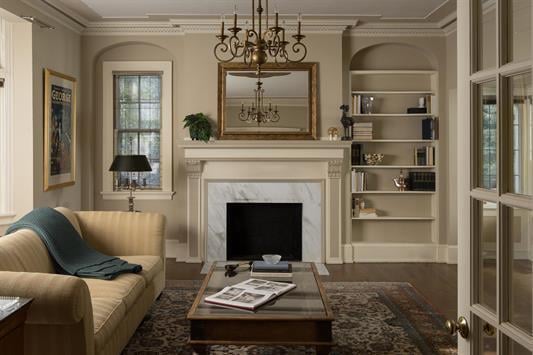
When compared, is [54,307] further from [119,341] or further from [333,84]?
[333,84]

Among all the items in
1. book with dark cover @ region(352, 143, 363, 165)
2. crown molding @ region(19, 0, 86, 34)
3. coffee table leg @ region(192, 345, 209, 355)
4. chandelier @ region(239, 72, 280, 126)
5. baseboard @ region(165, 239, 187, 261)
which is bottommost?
coffee table leg @ region(192, 345, 209, 355)

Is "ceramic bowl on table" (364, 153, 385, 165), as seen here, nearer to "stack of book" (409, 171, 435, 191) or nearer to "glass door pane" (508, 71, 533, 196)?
"stack of book" (409, 171, 435, 191)

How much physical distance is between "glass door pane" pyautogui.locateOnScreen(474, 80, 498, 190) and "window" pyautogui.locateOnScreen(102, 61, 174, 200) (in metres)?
5.55

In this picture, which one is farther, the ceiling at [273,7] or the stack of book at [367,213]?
the stack of book at [367,213]

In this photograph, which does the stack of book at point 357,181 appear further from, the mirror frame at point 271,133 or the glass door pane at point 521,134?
the glass door pane at point 521,134

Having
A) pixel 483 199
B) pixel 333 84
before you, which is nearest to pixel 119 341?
pixel 483 199

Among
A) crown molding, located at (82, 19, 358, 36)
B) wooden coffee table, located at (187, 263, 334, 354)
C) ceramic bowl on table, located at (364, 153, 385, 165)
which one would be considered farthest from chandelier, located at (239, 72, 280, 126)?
wooden coffee table, located at (187, 263, 334, 354)

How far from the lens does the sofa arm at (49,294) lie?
8.26ft

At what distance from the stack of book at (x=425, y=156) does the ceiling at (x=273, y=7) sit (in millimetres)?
1483

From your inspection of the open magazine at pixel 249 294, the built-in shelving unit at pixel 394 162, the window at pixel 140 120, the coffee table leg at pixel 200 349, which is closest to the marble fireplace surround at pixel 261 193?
the built-in shelving unit at pixel 394 162

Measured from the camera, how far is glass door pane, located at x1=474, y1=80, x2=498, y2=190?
4.34 ft

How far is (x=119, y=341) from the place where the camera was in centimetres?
324

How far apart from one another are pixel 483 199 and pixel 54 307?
1.96 m

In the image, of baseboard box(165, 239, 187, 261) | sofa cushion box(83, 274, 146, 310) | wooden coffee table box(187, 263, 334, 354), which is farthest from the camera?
baseboard box(165, 239, 187, 261)
